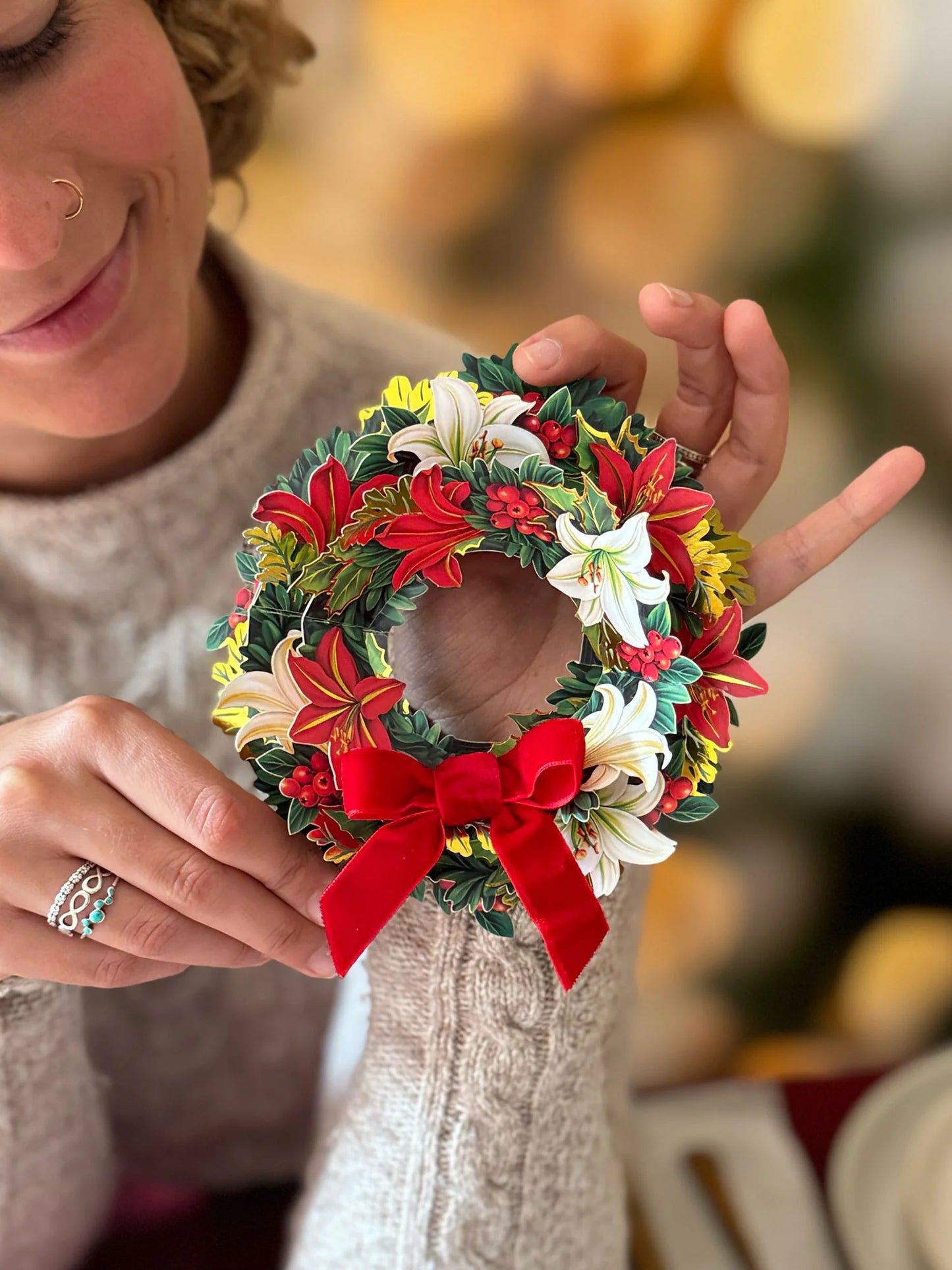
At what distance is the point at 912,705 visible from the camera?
37.5 inches

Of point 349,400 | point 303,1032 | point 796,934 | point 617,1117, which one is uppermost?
point 349,400

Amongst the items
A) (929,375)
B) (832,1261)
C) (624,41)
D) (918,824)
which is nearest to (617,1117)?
(832,1261)

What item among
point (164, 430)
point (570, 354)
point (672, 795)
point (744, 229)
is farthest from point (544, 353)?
point (744, 229)

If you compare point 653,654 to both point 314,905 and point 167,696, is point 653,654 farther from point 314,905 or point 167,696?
point 167,696

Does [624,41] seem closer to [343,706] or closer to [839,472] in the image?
[839,472]

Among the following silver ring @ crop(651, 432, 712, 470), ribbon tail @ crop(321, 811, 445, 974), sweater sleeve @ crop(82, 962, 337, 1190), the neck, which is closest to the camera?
ribbon tail @ crop(321, 811, 445, 974)

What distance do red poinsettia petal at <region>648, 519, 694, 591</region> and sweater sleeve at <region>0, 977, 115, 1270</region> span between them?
407 millimetres

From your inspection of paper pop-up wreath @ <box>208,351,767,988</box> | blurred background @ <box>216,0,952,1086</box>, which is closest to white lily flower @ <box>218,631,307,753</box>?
paper pop-up wreath @ <box>208,351,767,988</box>

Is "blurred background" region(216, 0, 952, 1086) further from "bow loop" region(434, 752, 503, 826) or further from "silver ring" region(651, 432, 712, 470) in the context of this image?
"bow loop" region(434, 752, 503, 826)

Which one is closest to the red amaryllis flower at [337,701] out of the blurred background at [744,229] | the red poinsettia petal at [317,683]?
the red poinsettia petal at [317,683]

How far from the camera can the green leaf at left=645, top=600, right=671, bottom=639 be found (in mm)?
460

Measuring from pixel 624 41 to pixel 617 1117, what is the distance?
79 cm

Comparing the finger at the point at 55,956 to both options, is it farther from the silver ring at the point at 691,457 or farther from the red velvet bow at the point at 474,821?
the silver ring at the point at 691,457

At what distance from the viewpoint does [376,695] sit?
495mm
